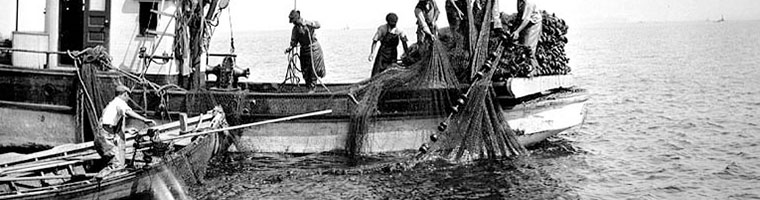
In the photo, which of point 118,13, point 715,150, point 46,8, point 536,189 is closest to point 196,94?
point 118,13

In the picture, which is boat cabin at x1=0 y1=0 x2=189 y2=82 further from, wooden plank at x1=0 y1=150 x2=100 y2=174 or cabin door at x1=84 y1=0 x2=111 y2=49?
wooden plank at x1=0 y1=150 x2=100 y2=174

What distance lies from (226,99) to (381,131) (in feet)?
9.92

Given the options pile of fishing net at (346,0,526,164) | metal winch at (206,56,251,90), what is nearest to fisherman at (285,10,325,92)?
metal winch at (206,56,251,90)

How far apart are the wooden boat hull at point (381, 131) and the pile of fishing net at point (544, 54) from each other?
67cm

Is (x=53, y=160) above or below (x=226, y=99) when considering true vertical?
below

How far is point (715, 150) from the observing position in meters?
19.6

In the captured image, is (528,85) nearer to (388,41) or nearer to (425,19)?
(425,19)

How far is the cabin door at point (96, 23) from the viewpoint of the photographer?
52.7 ft

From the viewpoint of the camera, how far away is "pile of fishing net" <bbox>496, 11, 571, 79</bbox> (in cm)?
1497

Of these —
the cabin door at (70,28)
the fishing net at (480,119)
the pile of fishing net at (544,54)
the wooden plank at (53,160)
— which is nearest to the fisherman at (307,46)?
the fishing net at (480,119)

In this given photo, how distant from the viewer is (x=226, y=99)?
51.4 ft

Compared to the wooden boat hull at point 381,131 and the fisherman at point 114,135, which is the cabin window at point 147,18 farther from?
the fisherman at point 114,135

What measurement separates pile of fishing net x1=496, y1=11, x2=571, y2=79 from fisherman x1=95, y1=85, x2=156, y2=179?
22.2 ft

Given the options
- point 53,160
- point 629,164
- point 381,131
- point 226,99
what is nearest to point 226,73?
point 226,99
